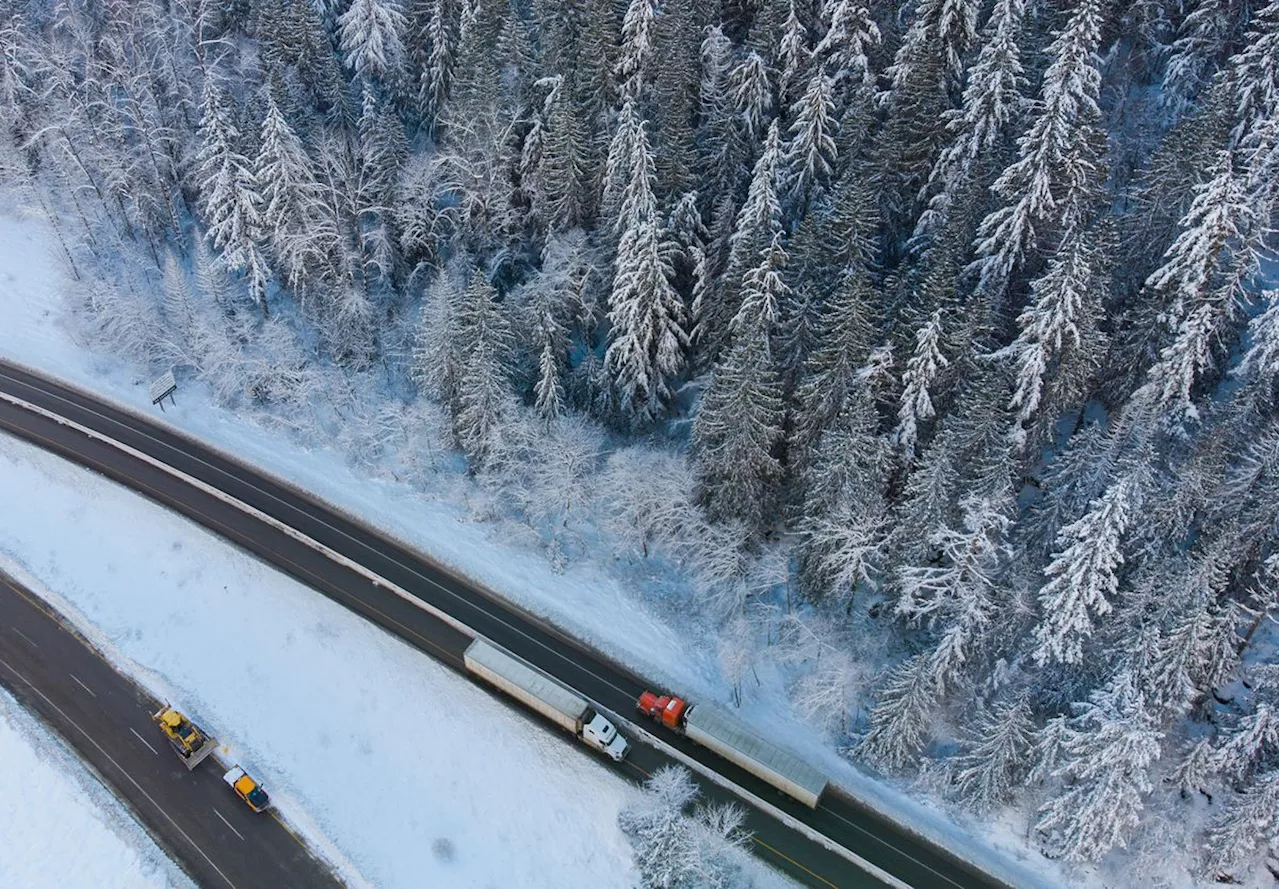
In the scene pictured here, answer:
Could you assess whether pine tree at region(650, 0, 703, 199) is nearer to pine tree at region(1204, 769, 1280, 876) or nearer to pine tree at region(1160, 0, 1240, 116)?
pine tree at region(1160, 0, 1240, 116)

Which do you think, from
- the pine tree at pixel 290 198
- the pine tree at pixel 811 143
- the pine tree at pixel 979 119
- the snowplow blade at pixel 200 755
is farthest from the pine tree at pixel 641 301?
the snowplow blade at pixel 200 755

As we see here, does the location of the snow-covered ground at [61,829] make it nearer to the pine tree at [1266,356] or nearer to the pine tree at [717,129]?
the pine tree at [717,129]

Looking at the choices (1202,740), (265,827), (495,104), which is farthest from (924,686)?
(495,104)

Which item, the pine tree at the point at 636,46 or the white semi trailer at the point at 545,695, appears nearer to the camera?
the white semi trailer at the point at 545,695

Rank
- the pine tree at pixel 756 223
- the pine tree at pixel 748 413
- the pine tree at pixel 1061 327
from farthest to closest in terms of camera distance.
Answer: the pine tree at pixel 756 223 < the pine tree at pixel 748 413 < the pine tree at pixel 1061 327

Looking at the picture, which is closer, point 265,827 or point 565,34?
point 265,827

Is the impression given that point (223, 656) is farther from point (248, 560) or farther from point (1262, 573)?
point (1262, 573)
